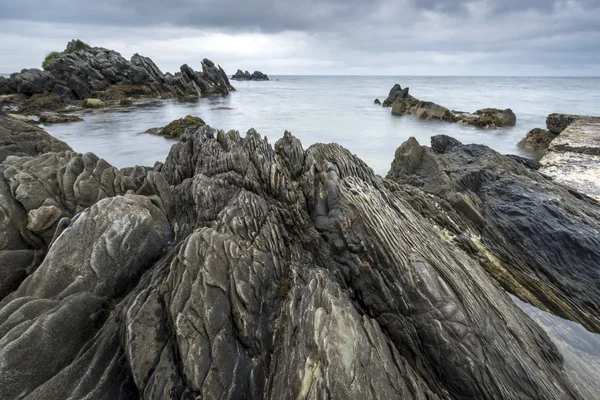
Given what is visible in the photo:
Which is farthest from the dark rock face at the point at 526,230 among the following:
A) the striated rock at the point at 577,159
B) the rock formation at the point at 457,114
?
the rock formation at the point at 457,114

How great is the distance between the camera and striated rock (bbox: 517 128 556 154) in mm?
22202

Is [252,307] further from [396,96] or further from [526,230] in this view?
[396,96]

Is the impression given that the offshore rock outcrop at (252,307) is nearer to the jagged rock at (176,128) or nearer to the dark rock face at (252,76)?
the jagged rock at (176,128)

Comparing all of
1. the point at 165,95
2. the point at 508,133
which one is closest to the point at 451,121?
the point at 508,133

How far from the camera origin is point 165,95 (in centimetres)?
6259

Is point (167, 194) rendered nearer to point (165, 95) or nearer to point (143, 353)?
point (143, 353)

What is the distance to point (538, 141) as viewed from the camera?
22828 millimetres

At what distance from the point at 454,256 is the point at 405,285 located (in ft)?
7.41

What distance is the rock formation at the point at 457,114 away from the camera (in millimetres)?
32938

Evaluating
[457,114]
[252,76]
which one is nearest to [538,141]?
[457,114]

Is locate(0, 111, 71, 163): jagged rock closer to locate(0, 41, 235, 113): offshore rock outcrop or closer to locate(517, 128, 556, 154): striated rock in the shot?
locate(517, 128, 556, 154): striated rock

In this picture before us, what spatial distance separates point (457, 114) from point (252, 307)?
A: 145 ft

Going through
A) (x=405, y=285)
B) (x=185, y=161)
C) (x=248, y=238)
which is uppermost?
(x=185, y=161)

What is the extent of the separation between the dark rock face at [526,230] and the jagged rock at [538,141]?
13.9 meters
